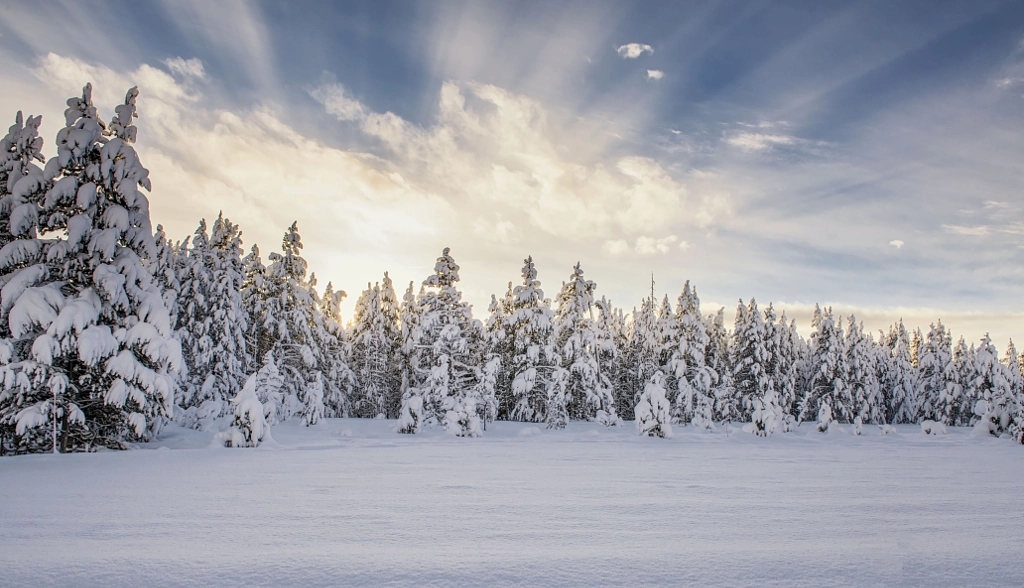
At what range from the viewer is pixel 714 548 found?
5.00 metres

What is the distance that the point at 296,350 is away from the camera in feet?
97.8

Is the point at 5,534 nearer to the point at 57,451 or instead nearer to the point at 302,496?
the point at 302,496

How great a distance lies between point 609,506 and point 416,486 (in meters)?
3.44

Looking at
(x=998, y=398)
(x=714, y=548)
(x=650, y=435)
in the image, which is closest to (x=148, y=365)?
(x=714, y=548)

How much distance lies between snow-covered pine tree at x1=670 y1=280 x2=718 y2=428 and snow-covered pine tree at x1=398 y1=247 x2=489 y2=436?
14956 mm

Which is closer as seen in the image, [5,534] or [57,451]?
[5,534]

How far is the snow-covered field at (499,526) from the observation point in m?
4.27

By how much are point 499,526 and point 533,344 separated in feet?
81.6

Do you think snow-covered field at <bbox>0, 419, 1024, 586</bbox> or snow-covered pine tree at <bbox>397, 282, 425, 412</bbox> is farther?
snow-covered pine tree at <bbox>397, 282, 425, 412</bbox>

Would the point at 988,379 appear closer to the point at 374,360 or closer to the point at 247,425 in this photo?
the point at 374,360

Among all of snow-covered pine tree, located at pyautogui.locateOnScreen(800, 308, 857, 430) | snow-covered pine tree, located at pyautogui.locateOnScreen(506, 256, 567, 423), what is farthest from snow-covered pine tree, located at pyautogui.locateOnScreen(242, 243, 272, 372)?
snow-covered pine tree, located at pyautogui.locateOnScreen(800, 308, 857, 430)

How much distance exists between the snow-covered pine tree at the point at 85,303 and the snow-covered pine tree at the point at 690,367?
30.4 meters

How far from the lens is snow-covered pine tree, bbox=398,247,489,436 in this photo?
2491 centimetres

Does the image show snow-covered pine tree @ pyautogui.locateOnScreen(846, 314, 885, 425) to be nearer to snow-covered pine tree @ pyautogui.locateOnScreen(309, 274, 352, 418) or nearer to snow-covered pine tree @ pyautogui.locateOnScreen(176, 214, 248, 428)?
snow-covered pine tree @ pyautogui.locateOnScreen(309, 274, 352, 418)
